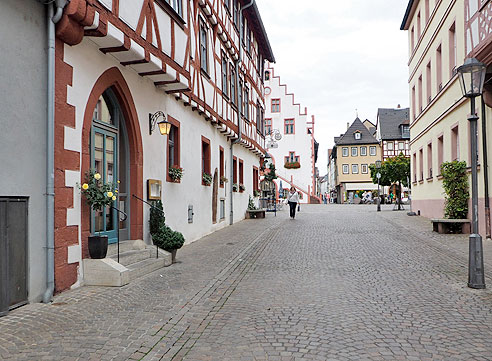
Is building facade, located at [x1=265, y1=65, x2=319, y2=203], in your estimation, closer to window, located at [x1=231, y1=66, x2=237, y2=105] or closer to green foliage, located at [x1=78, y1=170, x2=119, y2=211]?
window, located at [x1=231, y1=66, x2=237, y2=105]

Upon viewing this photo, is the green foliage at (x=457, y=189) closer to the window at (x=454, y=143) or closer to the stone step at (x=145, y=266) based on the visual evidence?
the window at (x=454, y=143)

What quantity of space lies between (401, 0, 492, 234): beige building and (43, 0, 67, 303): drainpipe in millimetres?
8396

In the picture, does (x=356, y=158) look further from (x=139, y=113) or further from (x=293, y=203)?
(x=139, y=113)

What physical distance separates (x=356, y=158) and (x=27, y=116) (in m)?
66.3

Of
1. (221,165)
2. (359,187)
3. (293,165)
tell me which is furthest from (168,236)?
(359,187)

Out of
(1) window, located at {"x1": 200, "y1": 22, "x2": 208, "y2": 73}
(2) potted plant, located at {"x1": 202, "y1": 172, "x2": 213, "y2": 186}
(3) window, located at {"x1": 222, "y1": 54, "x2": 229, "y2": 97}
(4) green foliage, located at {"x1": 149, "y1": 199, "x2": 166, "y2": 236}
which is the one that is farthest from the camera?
(3) window, located at {"x1": 222, "y1": 54, "x2": 229, "y2": 97}

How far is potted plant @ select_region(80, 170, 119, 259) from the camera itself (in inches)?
294

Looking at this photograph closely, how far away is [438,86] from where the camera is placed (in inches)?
747

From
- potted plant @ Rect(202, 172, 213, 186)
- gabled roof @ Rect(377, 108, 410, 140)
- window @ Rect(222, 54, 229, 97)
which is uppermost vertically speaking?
gabled roof @ Rect(377, 108, 410, 140)

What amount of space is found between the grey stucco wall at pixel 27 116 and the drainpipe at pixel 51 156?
0.06 metres

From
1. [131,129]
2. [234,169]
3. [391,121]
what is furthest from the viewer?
[391,121]

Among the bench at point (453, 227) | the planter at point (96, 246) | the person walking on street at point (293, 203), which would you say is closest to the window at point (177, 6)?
the planter at point (96, 246)

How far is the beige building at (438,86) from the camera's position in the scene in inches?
469

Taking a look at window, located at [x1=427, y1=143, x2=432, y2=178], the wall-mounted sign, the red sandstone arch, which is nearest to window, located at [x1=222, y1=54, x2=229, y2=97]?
the wall-mounted sign
